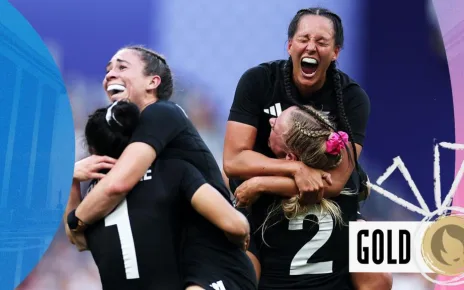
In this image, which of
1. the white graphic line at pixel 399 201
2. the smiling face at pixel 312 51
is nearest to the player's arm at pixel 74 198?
the smiling face at pixel 312 51

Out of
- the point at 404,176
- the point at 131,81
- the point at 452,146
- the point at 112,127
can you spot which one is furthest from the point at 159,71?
the point at 452,146

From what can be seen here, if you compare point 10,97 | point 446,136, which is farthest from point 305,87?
point 10,97

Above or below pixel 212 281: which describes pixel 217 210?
above

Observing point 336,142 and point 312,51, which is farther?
point 312,51

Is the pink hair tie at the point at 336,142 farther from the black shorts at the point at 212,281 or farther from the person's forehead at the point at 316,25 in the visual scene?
the black shorts at the point at 212,281

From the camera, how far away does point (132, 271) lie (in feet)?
5.81

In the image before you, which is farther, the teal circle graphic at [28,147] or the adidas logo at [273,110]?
the teal circle graphic at [28,147]

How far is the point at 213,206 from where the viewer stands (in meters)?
1.76

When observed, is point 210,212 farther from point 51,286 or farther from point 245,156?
point 51,286

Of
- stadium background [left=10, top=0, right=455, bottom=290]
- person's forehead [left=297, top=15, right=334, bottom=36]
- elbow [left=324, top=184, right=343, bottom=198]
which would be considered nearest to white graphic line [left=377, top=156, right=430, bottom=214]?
stadium background [left=10, top=0, right=455, bottom=290]

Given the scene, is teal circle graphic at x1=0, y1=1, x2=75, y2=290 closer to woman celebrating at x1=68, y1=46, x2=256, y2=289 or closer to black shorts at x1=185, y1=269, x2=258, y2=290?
woman celebrating at x1=68, y1=46, x2=256, y2=289

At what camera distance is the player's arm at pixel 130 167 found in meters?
1.78

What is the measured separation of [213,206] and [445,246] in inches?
49.9

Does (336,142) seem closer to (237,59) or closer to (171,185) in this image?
(171,185)
